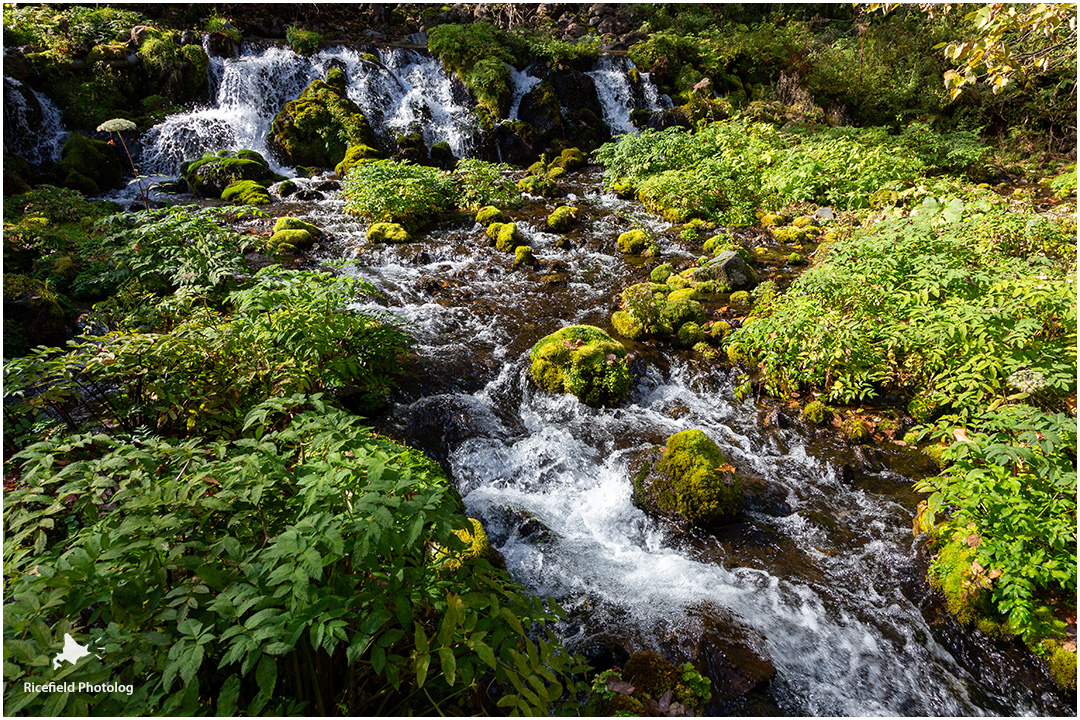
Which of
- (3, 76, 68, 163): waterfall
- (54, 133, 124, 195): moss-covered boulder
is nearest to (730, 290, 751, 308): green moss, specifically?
(54, 133, 124, 195): moss-covered boulder

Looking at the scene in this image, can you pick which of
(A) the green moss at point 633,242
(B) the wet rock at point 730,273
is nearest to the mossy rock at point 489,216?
(A) the green moss at point 633,242

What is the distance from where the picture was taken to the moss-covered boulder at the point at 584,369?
5883mm

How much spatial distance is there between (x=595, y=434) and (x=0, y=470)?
4.55 m

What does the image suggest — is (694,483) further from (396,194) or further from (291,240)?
(396,194)

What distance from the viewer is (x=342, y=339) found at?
4.56 meters

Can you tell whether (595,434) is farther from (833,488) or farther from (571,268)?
(571,268)

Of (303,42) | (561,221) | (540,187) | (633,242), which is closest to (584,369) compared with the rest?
(633,242)

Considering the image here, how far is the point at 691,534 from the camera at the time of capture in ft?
13.9

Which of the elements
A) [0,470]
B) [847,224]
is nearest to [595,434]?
[0,470]

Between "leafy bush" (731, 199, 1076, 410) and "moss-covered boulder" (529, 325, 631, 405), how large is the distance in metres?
1.56

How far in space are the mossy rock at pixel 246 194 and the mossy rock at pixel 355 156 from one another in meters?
2.84

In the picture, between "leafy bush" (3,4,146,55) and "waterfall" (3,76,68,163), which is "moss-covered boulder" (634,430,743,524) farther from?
"leafy bush" (3,4,146,55)

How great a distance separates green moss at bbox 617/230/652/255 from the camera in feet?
33.3

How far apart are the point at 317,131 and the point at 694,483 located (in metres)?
16.5
